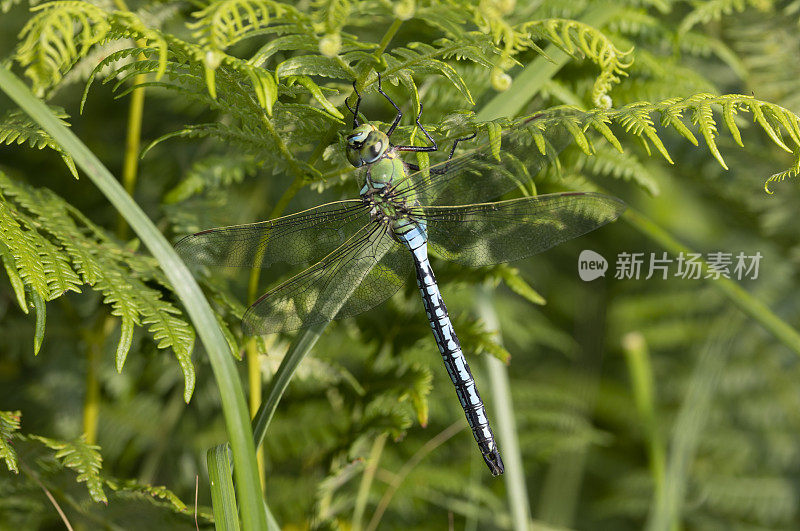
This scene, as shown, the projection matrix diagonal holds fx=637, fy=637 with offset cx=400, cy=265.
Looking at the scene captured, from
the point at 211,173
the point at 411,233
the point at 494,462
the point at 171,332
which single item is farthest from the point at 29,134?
the point at 494,462

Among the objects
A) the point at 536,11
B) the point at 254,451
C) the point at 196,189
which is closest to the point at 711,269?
the point at 536,11

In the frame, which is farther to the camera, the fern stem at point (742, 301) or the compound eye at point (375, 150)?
the fern stem at point (742, 301)

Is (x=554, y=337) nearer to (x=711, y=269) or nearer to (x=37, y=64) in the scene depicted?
(x=711, y=269)

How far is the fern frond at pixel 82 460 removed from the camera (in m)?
0.72

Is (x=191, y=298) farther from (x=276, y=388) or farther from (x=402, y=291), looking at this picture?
(x=402, y=291)

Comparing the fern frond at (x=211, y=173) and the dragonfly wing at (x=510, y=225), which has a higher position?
the dragonfly wing at (x=510, y=225)

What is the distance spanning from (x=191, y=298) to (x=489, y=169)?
0.53 meters

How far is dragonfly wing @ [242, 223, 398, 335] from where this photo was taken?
872 millimetres

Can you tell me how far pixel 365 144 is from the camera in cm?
89

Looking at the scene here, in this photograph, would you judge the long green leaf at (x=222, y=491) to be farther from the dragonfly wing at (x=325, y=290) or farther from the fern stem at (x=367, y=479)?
the fern stem at (x=367, y=479)

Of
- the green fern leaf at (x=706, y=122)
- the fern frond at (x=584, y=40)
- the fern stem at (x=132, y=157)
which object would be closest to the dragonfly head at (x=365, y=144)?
the fern frond at (x=584, y=40)

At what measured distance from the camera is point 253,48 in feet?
4.64

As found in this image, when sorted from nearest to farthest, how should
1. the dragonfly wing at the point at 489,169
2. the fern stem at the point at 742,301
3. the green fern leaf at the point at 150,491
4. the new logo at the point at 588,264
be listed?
the green fern leaf at the point at 150,491 → the dragonfly wing at the point at 489,169 → the fern stem at the point at 742,301 → the new logo at the point at 588,264

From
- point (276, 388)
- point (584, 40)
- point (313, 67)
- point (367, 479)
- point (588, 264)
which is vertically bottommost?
point (367, 479)
